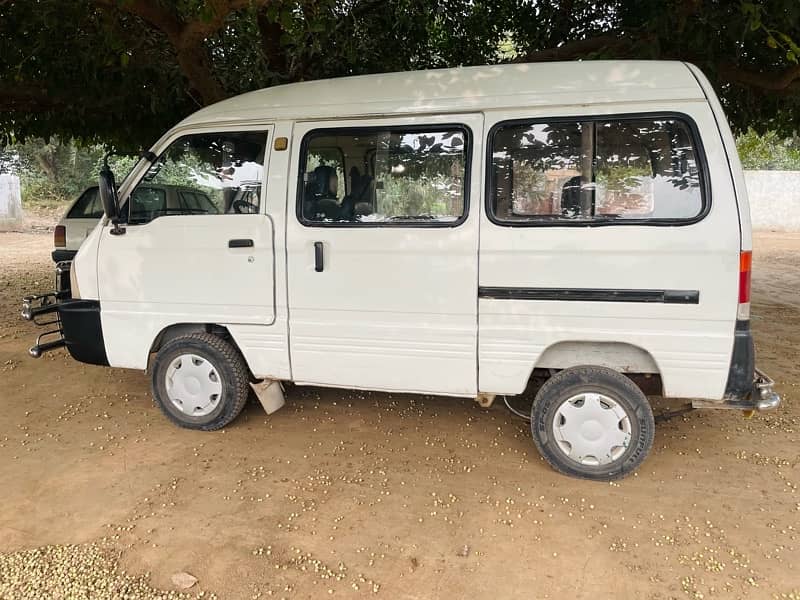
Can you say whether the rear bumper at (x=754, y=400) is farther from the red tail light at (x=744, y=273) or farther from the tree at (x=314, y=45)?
the tree at (x=314, y=45)

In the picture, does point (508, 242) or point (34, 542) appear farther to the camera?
point (508, 242)

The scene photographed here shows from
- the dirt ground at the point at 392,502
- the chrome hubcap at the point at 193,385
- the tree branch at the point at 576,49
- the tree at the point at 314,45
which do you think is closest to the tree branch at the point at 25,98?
the tree at the point at 314,45

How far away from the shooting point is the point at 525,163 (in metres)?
3.26

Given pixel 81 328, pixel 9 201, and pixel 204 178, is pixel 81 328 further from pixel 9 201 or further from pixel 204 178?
pixel 9 201

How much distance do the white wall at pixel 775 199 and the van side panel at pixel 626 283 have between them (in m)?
22.6

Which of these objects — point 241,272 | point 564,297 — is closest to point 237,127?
point 241,272

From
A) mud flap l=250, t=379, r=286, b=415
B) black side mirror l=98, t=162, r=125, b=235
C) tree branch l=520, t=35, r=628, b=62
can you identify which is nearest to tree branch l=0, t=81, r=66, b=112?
black side mirror l=98, t=162, r=125, b=235

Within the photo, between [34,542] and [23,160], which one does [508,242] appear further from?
[23,160]

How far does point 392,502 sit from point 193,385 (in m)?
1.70

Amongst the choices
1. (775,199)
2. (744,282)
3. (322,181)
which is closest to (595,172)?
(744,282)

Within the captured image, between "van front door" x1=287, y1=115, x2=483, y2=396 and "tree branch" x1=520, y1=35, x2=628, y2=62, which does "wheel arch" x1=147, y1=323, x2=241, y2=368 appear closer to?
"van front door" x1=287, y1=115, x2=483, y2=396

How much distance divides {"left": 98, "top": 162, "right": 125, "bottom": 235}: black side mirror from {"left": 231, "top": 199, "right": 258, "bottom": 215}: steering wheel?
2.58 ft

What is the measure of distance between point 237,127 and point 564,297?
2.32m

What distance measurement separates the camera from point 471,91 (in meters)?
3.32
